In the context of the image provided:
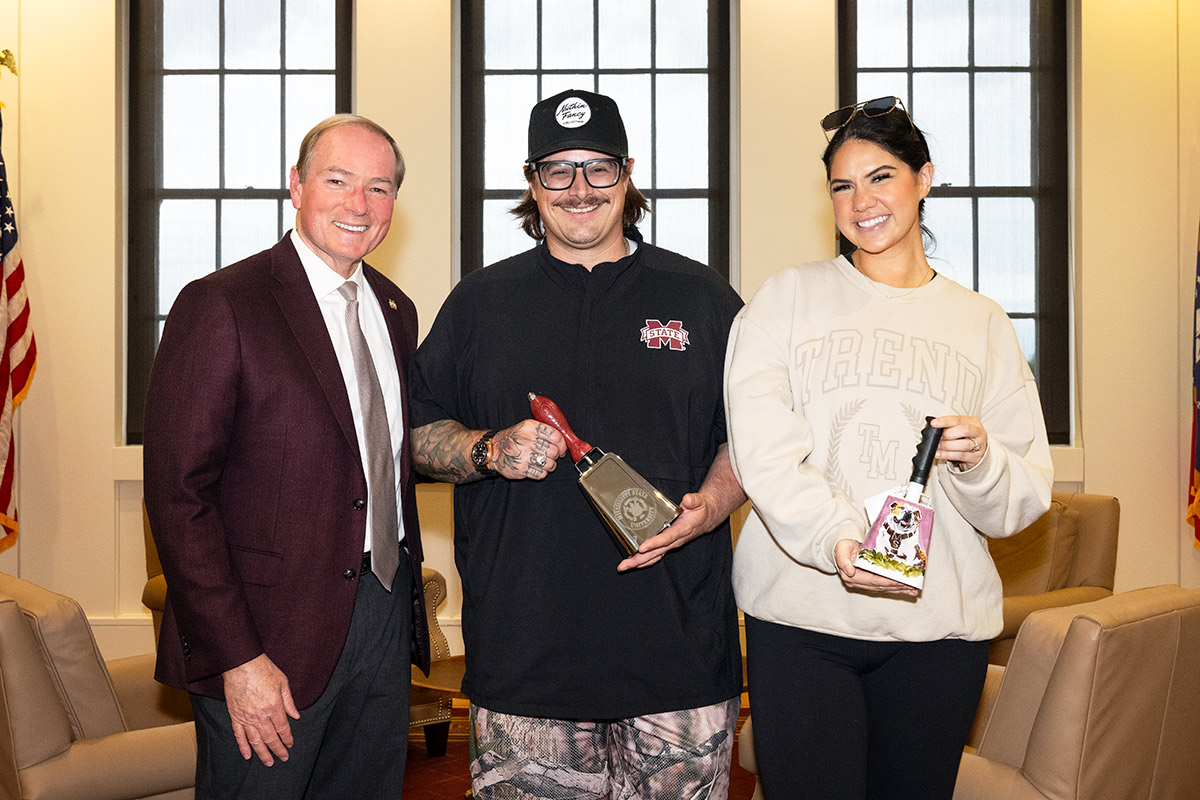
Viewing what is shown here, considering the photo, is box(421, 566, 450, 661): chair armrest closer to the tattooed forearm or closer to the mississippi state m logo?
the tattooed forearm

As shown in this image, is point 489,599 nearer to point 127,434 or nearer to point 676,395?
point 676,395

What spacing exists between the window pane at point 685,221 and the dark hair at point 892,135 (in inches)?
125

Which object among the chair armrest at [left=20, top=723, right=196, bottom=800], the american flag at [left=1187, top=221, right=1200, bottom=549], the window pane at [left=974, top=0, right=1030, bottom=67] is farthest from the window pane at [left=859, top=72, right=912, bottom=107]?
the chair armrest at [left=20, top=723, right=196, bottom=800]

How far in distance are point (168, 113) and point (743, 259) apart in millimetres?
2873

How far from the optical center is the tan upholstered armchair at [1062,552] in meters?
3.60

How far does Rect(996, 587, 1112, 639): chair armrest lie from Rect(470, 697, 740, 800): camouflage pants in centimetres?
180

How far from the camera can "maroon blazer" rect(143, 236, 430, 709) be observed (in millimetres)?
1571

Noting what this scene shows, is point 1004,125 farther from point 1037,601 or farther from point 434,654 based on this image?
point 434,654

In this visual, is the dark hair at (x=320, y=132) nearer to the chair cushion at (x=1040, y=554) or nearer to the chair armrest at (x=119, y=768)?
the chair armrest at (x=119, y=768)

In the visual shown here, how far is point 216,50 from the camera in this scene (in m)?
4.86

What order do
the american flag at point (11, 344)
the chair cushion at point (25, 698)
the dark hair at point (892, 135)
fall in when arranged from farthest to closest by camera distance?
1. the american flag at point (11, 344)
2. the chair cushion at point (25, 698)
3. the dark hair at point (892, 135)

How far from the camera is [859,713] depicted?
1.56 meters

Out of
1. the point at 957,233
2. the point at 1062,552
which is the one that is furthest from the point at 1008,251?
the point at 1062,552

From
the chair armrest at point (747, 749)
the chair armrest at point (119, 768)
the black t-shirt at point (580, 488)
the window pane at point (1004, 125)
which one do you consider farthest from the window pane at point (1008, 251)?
the chair armrest at point (119, 768)
